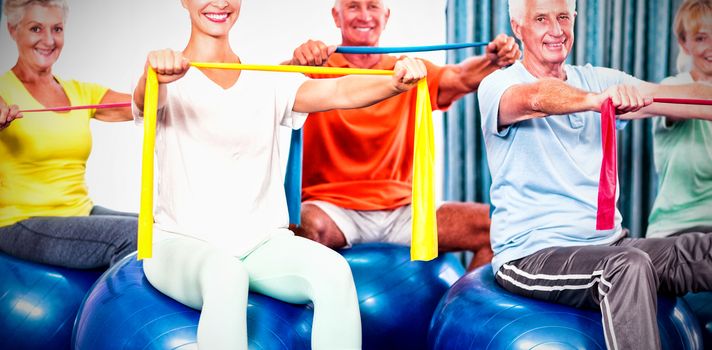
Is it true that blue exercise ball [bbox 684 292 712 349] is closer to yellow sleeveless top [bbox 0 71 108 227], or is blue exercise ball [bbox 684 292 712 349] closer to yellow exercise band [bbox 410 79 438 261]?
yellow exercise band [bbox 410 79 438 261]

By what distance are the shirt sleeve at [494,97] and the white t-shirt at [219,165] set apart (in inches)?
26.6

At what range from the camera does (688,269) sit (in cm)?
Result: 236

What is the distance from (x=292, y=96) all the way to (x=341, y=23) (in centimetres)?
83

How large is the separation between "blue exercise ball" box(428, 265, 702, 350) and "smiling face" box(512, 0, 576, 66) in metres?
0.76

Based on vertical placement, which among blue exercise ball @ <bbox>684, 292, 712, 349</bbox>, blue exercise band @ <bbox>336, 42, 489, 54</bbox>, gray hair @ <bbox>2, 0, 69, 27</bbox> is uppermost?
gray hair @ <bbox>2, 0, 69, 27</bbox>

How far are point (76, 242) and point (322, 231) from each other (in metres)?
0.89

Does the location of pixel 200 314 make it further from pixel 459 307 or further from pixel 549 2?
pixel 549 2

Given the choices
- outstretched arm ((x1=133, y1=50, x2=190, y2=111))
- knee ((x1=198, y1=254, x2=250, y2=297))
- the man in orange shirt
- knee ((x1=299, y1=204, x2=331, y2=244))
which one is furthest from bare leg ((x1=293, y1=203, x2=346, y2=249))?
outstretched arm ((x1=133, y1=50, x2=190, y2=111))

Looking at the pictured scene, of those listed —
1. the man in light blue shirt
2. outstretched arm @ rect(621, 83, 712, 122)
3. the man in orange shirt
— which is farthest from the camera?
the man in orange shirt

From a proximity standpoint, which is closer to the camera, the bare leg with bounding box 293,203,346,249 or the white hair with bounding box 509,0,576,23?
the white hair with bounding box 509,0,576,23

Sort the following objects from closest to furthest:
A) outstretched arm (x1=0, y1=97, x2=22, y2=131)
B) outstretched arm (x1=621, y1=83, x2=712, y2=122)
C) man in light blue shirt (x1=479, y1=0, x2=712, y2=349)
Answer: man in light blue shirt (x1=479, y1=0, x2=712, y2=349), outstretched arm (x1=621, y1=83, x2=712, y2=122), outstretched arm (x1=0, y1=97, x2=22, y2=131)

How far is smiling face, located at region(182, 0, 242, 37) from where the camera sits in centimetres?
242

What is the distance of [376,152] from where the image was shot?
3.17 meters

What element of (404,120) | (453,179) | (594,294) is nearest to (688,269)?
(594,294)
